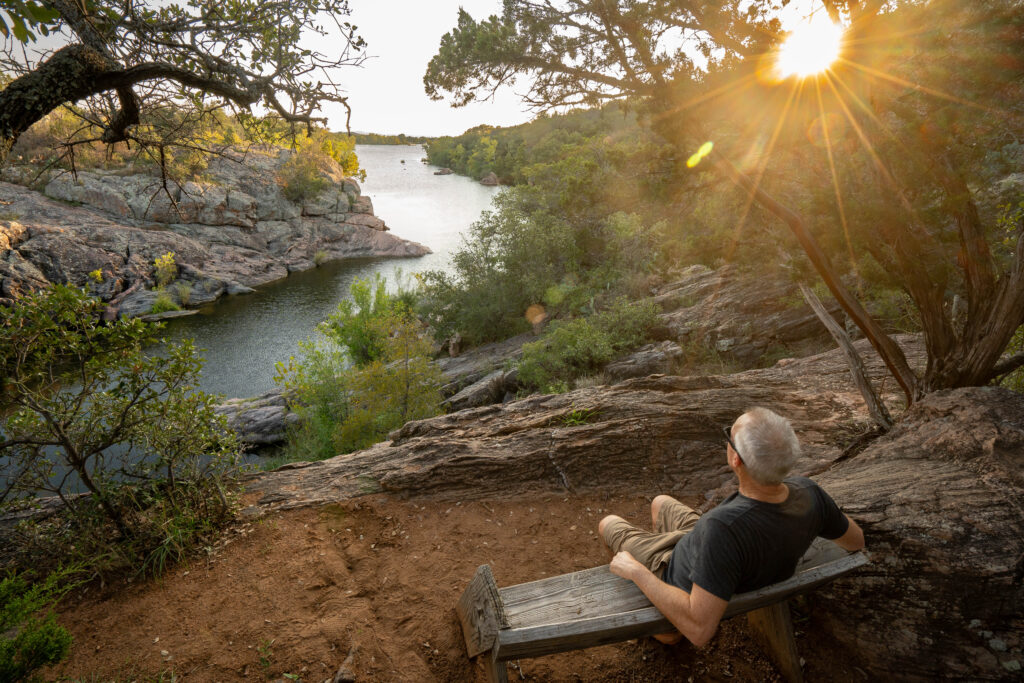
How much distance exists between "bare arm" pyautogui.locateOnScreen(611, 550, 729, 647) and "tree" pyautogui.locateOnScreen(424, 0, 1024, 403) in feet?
12.6

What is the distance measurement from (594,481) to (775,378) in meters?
3.90

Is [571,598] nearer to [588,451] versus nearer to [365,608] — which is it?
[365,608]

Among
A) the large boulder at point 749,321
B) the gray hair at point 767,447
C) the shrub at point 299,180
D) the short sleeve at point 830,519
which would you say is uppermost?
the shrub at point 299,180

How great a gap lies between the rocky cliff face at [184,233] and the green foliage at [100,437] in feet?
81.6

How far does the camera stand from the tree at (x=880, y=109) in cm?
379

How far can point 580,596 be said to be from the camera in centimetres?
270

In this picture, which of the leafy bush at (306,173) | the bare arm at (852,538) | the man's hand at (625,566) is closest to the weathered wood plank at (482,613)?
the man's hand at (625,566)

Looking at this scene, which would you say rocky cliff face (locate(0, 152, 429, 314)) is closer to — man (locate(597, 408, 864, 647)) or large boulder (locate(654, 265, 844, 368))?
large boulder (locate(654, 265, 844, 368))

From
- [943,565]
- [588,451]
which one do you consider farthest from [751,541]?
[588,451]

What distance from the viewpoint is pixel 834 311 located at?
34.8ft

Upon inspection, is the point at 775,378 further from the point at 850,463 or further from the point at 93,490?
the point at 93,490

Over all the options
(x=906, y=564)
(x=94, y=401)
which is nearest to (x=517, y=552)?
(x=906, y=564)

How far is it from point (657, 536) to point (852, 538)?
104 cm

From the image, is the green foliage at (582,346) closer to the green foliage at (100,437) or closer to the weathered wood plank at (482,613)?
the green foliage at (100,437)
